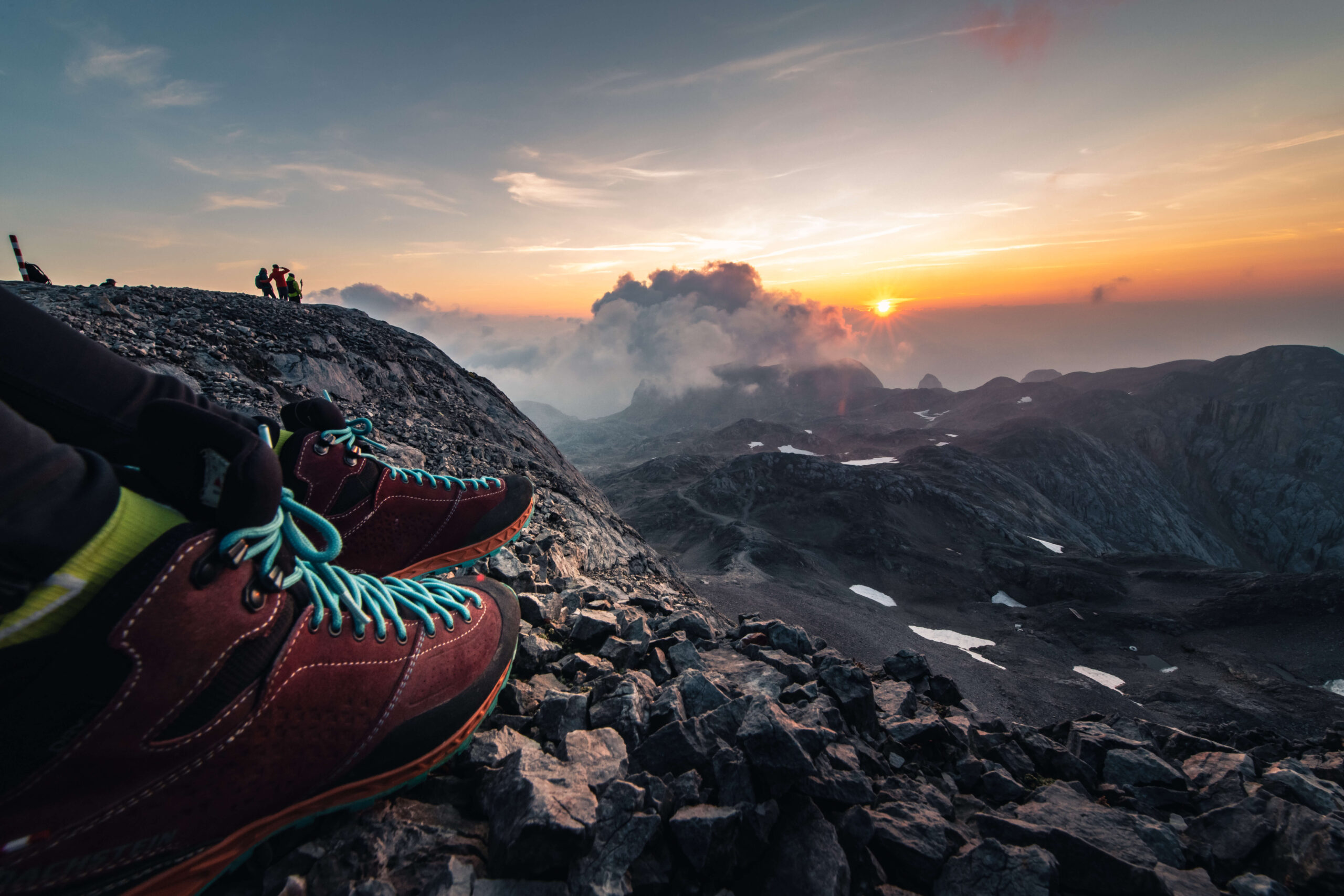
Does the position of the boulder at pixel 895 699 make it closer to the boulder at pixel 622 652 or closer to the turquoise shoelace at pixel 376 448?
the boulder at pixel 622 652

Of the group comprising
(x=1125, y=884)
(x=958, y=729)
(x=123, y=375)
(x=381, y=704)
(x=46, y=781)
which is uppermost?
(x=123, y=375)

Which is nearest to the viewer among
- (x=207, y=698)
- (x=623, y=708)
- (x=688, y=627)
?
(x=207, y=698)

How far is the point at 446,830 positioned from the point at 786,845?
1789 mm

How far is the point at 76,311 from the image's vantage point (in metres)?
9.08

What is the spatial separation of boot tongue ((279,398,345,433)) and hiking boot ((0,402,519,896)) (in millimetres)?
1738

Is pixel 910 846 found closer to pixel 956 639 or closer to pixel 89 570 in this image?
pixel 89 570

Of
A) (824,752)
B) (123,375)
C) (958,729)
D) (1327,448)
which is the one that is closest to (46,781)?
(123,375)

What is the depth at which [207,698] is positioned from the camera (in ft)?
6.68

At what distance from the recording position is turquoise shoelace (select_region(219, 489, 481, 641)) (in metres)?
2.32

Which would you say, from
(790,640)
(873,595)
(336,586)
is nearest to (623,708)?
(336,586)

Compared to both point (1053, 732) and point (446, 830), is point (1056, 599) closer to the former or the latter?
point (1053, 732)

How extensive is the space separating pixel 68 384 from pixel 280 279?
64.1ft

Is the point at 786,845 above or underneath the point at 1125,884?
above

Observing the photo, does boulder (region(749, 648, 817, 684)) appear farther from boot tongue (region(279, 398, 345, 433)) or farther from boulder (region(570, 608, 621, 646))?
boot tongue (region(279, 398, 345, 433))
